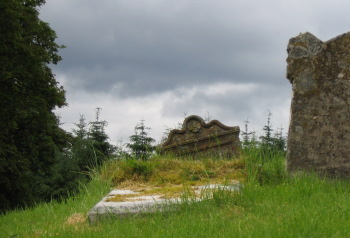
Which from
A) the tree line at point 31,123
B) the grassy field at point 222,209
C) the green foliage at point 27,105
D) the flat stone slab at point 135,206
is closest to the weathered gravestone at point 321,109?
the grassy field at point 222,209

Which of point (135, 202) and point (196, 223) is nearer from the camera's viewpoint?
point (196, 223)

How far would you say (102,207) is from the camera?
655 centimetres

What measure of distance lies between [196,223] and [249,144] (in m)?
3.80

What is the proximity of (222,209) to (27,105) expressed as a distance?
73.8 feet

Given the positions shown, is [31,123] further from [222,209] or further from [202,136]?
[222,209]

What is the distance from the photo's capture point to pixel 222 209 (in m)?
6.11

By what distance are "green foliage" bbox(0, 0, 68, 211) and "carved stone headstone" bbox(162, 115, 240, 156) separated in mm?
11925

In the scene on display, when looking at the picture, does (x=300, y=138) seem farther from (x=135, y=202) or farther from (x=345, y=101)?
(x=135, y=202)

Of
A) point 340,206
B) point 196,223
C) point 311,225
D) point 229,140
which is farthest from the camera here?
point 229,140

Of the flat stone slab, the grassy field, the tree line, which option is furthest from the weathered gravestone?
the tree line

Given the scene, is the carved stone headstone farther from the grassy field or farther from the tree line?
the tree line

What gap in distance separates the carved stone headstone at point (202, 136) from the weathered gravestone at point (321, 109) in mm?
6701

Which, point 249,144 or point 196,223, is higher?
point 249,144

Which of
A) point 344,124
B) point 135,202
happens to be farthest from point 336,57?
point 135,202
